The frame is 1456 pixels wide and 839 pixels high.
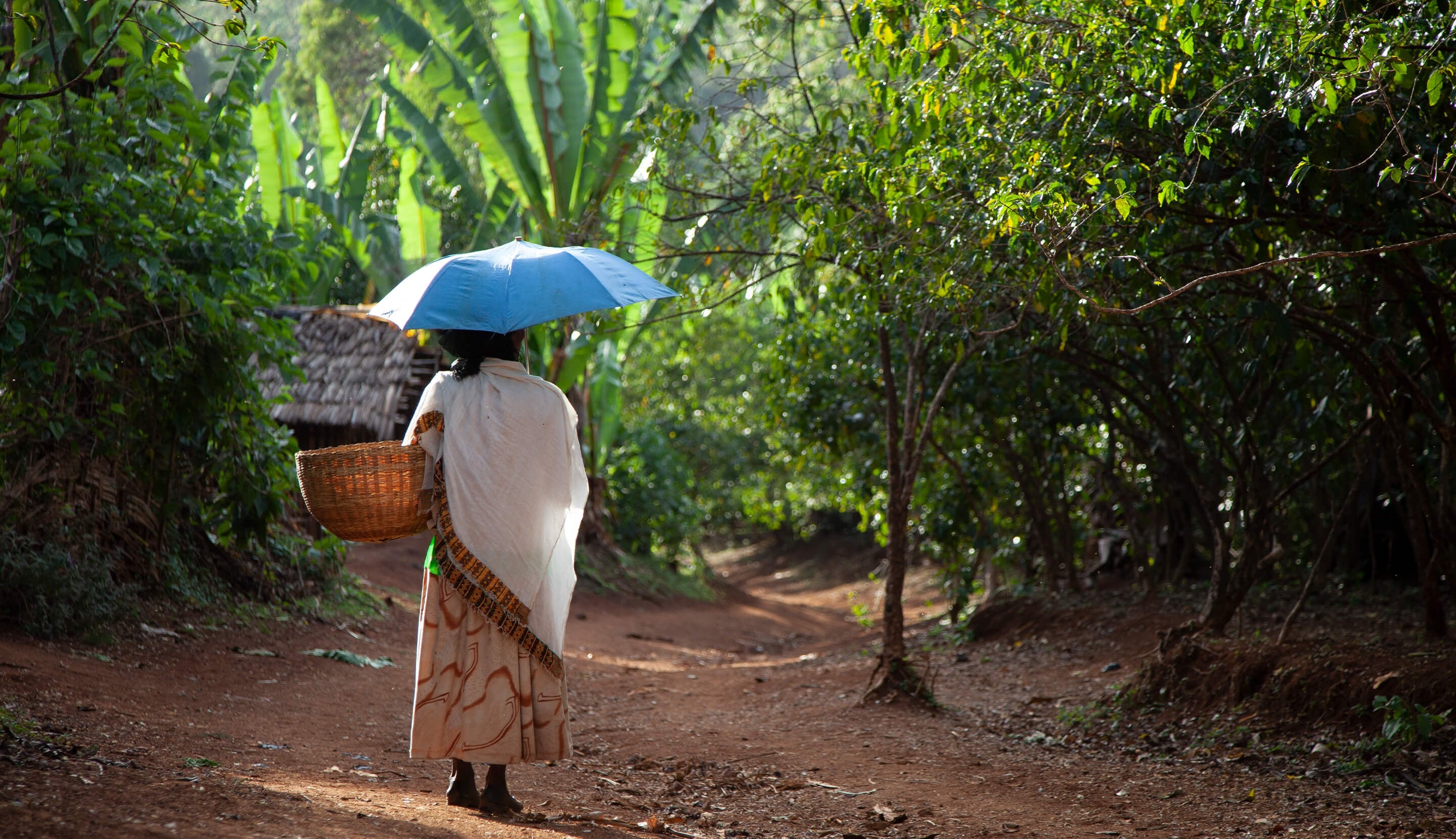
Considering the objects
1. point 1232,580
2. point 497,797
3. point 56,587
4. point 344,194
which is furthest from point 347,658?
point 344,194

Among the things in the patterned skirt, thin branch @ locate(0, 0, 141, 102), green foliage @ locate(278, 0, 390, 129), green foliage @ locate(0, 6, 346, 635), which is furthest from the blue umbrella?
green foliage @ locate(278, 0, 390, 129)

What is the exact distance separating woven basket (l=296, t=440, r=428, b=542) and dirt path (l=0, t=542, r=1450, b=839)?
908 mm

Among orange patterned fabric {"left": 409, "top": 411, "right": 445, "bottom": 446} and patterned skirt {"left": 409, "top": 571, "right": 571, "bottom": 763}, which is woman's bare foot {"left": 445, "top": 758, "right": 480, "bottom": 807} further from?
orange patterned fabric {"left": 409, "top": 411, "right": 445, "bottom": 446}

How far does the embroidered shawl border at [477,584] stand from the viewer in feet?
12.4

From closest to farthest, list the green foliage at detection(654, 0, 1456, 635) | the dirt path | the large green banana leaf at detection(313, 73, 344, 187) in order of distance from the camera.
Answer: the dirt path → the green foliage at detection(654, 0, 1456, 635) → the large green banana leaf at detection(313, 73, 344, 187)

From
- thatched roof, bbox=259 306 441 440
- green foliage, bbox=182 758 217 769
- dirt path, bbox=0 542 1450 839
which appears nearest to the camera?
dirt path, bbox=0 542 1450 839

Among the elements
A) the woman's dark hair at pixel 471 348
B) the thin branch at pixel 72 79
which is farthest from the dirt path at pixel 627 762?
the thin branch at pixel 72 79

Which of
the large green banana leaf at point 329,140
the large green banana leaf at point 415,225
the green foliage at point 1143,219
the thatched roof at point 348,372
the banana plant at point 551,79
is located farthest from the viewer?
the large green banana leaf at point 329,140

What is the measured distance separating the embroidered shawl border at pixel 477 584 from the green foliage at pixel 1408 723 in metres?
3.91

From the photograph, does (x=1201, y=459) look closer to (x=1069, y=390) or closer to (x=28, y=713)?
(x=1069, y=390)

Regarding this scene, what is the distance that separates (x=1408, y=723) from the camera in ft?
16.3

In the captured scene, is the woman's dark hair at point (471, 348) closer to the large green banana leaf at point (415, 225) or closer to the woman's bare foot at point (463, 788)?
the woman's bare foot at point (463, 788)

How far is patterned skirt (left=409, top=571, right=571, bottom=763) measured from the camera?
12.2 ft

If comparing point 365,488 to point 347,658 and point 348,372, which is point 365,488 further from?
point 348,372
